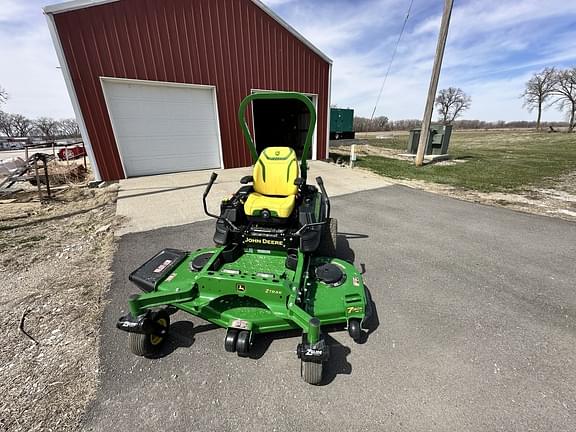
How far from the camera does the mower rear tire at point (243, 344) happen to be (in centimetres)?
193

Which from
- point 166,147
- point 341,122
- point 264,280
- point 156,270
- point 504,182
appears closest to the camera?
point 264,280

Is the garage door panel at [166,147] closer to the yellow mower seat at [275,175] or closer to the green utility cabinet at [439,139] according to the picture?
the yellow mower seat at [275,175]

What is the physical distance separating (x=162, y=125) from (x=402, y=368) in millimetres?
9227

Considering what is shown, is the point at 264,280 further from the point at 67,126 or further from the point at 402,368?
the point at 67,126

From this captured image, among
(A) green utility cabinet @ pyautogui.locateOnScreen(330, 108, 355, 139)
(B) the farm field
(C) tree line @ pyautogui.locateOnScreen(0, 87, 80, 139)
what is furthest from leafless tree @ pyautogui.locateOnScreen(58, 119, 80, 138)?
(B) the farm field

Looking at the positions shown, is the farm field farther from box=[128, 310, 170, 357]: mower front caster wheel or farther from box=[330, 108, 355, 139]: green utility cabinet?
box=[330, 108, 355, 139]: green utility cabinet

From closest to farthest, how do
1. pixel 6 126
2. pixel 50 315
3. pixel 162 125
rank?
pixel 50 315 < pixel 162 125 < pixel 6 126

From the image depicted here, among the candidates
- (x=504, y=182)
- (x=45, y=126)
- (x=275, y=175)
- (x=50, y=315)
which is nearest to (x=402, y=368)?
(x=275, y=175)

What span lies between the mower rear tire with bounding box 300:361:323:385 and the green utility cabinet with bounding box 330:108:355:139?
24369 mm

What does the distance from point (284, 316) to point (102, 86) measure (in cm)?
868

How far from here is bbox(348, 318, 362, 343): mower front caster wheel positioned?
6.53ft

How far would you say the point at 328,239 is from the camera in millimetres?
3367

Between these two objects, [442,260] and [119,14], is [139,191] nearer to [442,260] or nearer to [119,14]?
[119,14]

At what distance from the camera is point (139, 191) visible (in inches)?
270
